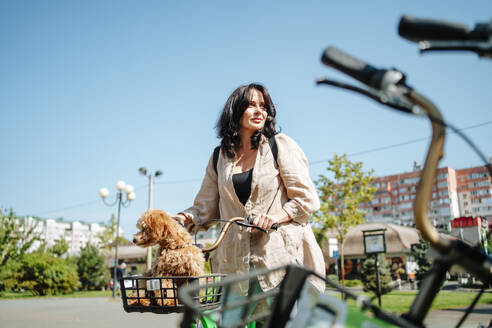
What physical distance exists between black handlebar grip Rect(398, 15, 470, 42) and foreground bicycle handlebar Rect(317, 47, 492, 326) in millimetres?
102

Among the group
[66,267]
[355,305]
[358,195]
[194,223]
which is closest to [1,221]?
→ [66,267]

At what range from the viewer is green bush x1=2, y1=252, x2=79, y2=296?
78.4 feet

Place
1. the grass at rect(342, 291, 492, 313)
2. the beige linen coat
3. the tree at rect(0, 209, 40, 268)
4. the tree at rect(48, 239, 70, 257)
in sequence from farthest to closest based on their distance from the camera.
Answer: the tree at rect(48, 239, 70, 257), the tree at rect(0, 209, 40, 268), the beige linen coat, the grass at rect(342, 291, 492, 313)

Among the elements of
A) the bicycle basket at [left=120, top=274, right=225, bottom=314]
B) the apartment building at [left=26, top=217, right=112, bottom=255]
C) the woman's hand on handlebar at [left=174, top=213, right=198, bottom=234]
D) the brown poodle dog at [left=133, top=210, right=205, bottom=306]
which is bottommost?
the apartment building at [left=26, top=217, right=112, bottom=255]

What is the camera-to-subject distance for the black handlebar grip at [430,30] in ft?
3.15

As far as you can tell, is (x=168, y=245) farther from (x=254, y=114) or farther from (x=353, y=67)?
(x=353, y=67)

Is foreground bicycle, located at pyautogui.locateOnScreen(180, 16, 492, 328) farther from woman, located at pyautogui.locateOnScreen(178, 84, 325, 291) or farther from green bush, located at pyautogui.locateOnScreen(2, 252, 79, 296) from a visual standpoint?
green bush, located at pyautogui.locateOnScreen(2, 252, 79, 296)

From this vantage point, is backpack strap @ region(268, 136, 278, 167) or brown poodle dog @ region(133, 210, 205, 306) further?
backpack strap @ region(268, 136, 278, 167)

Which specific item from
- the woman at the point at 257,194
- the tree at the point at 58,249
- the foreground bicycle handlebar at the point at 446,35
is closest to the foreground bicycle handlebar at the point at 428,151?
the foreground bicycle handlebar at the point at 446,35

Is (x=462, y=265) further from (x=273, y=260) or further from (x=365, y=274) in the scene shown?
(x=365, y=274)

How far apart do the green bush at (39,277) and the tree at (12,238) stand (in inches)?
37.6

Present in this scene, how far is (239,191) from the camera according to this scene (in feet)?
7.83

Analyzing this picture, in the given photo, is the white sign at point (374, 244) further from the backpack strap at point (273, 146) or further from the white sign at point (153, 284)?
the white sign at point (153, 284)

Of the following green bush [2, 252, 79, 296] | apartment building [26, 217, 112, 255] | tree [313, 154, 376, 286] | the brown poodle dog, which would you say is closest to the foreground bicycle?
the brown poodle dog
